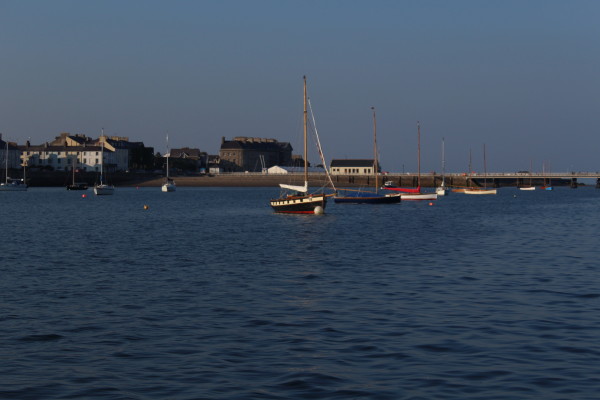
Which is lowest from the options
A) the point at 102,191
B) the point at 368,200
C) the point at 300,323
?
the point at 300,323

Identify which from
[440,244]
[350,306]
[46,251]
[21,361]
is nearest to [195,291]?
[350,306]

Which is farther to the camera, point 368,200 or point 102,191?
point 102,191

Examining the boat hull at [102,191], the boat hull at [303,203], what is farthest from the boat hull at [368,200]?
the boat hull at [102,191]

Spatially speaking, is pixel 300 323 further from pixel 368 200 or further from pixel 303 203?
pixel 368 200

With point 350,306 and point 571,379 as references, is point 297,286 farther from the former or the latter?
point 571,379

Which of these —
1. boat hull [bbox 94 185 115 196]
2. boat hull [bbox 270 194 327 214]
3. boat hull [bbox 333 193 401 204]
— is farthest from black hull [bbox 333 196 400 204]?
boat hull [bbox 94 185 115 196]

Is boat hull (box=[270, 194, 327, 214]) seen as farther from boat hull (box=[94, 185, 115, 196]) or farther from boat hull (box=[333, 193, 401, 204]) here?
boat hull (box=[94, 185, 115, 196])

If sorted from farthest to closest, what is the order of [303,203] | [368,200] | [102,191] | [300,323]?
[102,191] → [368,200] → [303,203] → [300,323]

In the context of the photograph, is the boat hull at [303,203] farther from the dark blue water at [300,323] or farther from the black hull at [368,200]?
the dark blue water at [300,323]

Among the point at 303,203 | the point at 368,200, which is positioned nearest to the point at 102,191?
the point at 368,200

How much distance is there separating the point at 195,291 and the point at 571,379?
1531cm

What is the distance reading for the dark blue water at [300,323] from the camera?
53.6 ft

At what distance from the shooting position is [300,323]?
22.8m

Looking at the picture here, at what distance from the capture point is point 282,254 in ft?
143
